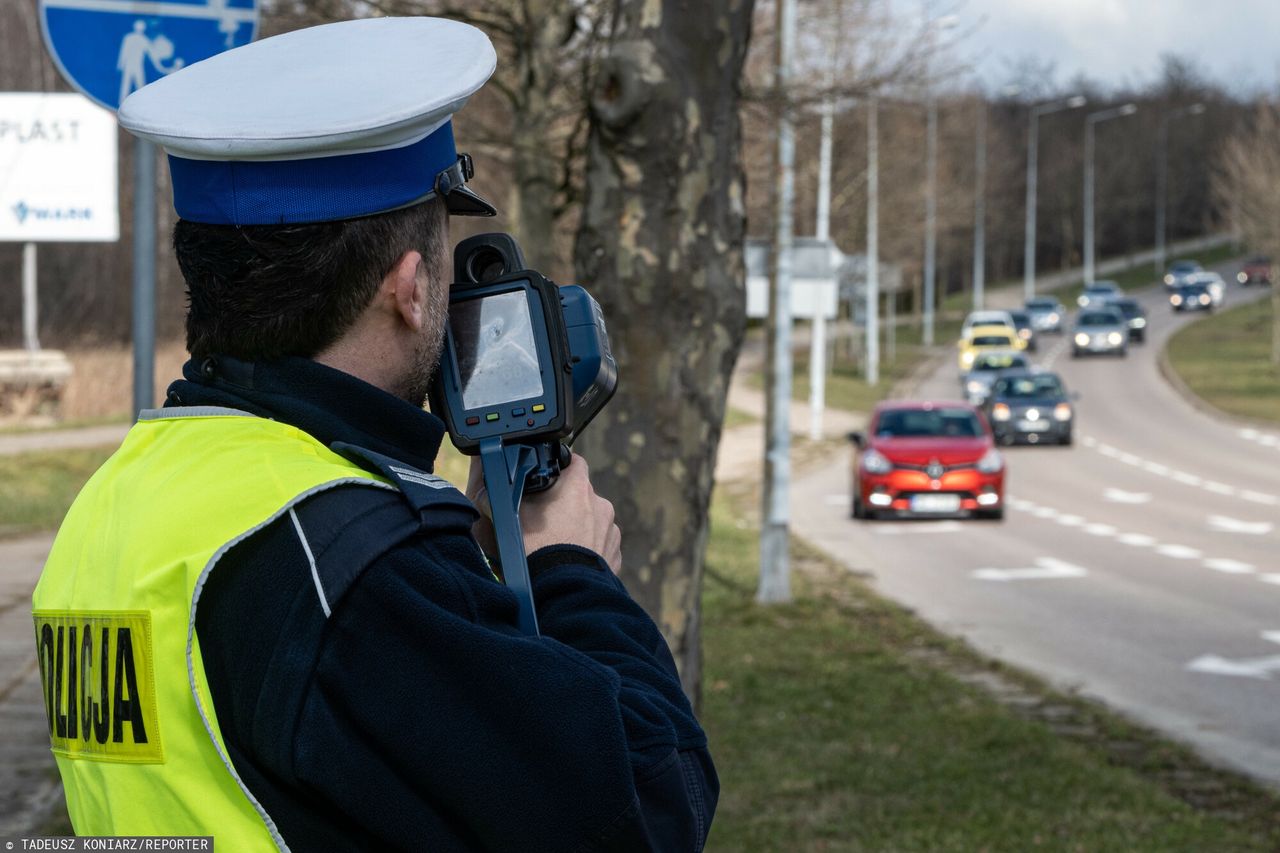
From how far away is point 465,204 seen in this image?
6.46 feet

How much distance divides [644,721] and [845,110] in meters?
15.8

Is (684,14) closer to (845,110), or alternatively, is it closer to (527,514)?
(527,514)

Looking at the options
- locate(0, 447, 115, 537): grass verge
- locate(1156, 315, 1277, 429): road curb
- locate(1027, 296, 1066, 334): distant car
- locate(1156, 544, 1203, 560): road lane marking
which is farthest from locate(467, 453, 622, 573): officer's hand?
locate(1027, 296, 1066, 334): distant car

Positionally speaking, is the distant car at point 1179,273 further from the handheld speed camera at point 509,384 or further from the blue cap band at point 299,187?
the blue cap band at point 299,187

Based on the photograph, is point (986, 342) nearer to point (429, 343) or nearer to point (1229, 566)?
point (1229, 566)

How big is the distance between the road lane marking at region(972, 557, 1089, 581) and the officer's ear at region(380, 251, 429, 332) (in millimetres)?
14402

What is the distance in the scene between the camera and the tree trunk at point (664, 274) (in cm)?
507

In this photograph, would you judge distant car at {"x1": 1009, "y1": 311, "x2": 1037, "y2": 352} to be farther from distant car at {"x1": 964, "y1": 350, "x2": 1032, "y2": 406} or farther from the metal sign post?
the metal sign post

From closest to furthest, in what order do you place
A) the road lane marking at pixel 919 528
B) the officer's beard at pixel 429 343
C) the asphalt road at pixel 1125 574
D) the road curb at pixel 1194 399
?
1. the officer's beard at pixel 429 343
2. the asphalt road at pixel 1125 574
3. the road lane marking at pixel 919 528
4. the road curb at pixel 1194 399

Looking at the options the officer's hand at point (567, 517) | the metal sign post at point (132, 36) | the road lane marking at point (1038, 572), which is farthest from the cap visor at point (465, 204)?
the road lane marking at point (1038, 572)

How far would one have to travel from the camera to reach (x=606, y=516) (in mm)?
2016

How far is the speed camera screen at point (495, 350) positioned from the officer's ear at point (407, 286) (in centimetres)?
12

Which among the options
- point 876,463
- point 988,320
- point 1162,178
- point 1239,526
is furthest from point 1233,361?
point 1162,178

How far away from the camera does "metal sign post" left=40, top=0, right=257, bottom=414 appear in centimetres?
466
